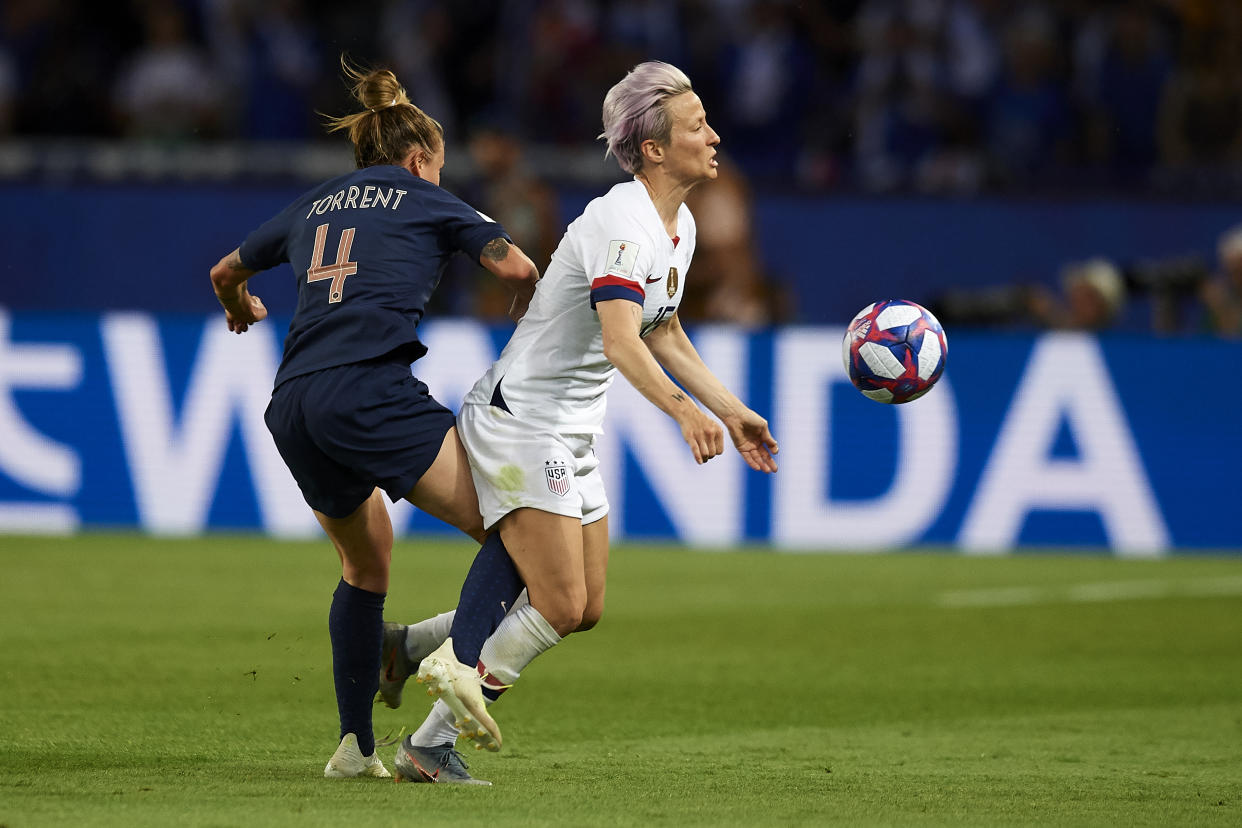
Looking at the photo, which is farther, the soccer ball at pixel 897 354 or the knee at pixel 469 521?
the soccer ball at pixel 897 354

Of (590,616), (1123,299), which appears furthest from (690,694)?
(1123,299)

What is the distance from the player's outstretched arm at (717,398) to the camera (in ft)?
16.3

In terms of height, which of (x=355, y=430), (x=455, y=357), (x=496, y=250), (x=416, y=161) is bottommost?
(x=455, y=357)

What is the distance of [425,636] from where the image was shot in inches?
217

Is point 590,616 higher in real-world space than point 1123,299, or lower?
higher

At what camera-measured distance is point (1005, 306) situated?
44.9 feet

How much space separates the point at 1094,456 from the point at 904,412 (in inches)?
48.7

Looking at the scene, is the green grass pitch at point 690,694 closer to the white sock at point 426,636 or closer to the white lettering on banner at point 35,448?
the white sock at point 426,636

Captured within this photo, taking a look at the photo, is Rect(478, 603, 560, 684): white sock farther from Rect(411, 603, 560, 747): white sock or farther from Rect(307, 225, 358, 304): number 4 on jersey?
Rect(307, 225, 358, 304): number 4 on jersey

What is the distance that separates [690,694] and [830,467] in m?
5.27

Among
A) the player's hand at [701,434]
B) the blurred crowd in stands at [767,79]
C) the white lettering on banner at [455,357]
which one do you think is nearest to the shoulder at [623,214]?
the player's hand at [701,434]

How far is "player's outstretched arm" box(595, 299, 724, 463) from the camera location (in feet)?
15.8

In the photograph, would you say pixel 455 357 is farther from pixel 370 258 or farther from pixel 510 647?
pixel 510 647

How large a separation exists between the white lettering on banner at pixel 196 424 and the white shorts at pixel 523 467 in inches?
295
